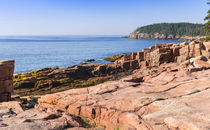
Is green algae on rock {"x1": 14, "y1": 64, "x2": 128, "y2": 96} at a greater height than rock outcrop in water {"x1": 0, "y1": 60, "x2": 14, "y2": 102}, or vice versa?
rock outcrop in water {"x1": 0, "y1": 60, "x2": 14, "y2": 102}

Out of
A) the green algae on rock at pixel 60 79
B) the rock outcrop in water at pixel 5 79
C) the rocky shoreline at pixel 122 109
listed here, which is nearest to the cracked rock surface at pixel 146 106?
the rocky shoreline at pixel 122 109

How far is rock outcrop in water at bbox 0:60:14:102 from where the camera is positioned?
2386 cm

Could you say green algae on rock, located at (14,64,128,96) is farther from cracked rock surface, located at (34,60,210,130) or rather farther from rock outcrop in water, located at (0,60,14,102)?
cracked rock surface, located at (34,60,210,130)

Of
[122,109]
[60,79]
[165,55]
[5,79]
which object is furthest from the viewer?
[165,55]

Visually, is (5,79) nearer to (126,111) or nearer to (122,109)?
(122,109)

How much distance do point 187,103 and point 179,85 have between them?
4.40 meters

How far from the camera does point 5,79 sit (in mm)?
24359

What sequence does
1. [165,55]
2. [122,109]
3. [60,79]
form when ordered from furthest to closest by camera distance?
[165,55]
[60,79]
[122,109]

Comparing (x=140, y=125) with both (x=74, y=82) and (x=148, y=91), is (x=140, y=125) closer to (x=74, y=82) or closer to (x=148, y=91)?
(x=148, y=91)

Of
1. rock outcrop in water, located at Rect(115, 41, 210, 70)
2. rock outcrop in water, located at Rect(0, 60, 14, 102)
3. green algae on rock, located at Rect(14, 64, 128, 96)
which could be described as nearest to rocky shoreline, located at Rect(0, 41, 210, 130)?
rock outcrop in water, located at Rect(0, 60, 14, 102)

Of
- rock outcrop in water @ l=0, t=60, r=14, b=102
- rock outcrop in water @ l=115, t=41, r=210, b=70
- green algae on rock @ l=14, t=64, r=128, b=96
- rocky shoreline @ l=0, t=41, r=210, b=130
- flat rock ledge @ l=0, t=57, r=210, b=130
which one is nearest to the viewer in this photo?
flat rock ledge @ l=0, t=57, r=210, b=130

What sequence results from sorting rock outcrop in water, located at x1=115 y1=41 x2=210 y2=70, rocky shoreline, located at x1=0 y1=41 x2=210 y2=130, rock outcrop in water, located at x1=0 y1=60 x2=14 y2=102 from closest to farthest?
rocky shoreline, located at x1=0 y1=41 x2=210 y2=130 < rock outcrop in water, located at x1=0 y1=60 x2=14 y2=102 < rock outcrop in water, located at x1=115 y1=41 x2=210 y2=70

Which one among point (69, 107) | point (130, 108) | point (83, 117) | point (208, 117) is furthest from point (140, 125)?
point (69, 107)

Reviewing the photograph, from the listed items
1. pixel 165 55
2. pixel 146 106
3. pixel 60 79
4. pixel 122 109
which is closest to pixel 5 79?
pixel 60 79
